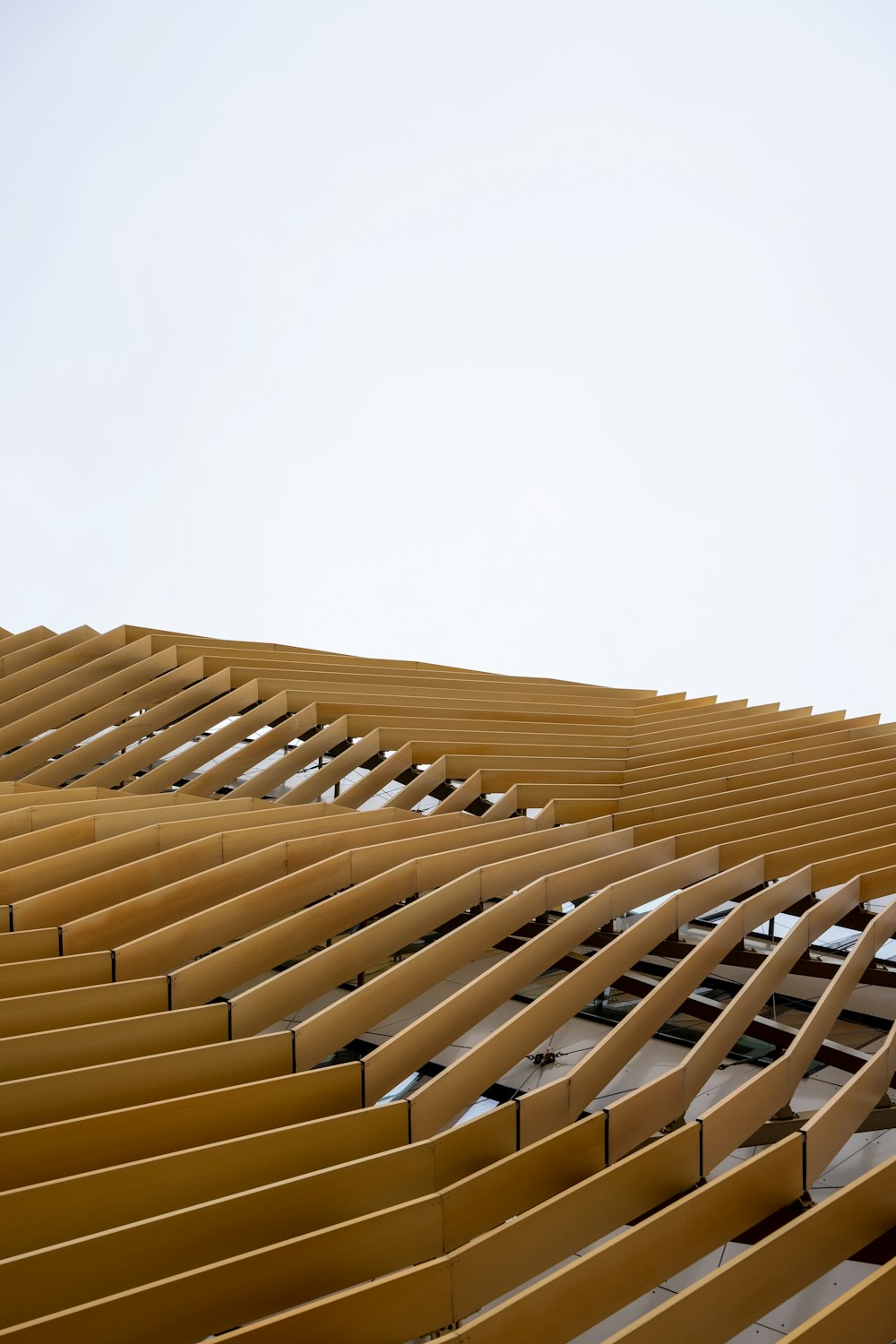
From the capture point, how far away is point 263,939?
90.2 inches

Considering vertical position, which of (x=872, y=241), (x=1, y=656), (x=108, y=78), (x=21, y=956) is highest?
(x=108, y=78)

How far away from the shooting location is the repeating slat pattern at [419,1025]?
144cm

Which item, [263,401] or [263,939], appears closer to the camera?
[263,939]

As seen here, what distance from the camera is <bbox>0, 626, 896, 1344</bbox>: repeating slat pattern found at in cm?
144

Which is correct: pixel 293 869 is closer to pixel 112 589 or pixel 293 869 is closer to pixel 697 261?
pixel 112 589

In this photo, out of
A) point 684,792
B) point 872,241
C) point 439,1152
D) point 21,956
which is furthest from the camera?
point 872,241

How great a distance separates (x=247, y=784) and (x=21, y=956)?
1519mm

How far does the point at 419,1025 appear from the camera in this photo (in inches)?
81.3

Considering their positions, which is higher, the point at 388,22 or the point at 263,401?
the point at 388,22

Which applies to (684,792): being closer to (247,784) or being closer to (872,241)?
(247,784)

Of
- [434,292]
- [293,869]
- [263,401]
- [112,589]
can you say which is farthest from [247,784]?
[434,292]

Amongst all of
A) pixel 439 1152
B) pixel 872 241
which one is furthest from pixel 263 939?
pixel 872 241

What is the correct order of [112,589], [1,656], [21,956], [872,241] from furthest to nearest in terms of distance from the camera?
1. [872,241]
2. [112,589]
3. [1,656]
4. [21,956]

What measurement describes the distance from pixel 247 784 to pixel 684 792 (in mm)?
1408
